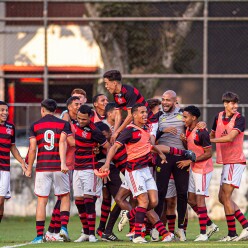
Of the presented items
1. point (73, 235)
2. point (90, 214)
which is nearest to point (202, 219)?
point (90, 214)

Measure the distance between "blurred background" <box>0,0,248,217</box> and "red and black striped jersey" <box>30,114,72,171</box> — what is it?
645 centimetres

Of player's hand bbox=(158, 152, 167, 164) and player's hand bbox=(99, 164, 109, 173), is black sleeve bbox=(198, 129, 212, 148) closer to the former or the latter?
player's hand bbox=(158, 152, 167, 164)

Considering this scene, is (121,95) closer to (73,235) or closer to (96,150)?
(96,150)

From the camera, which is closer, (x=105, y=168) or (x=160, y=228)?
(x=105, y=168)

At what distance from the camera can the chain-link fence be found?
22.5m

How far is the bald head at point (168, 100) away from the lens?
16.5m

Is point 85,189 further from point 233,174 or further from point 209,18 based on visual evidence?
point 209,18

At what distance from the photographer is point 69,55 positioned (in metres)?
23.0

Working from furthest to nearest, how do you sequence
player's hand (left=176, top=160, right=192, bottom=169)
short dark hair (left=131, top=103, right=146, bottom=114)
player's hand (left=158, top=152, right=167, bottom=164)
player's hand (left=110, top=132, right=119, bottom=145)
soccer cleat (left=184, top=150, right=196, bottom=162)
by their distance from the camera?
player's hand (left=176, top=160, right=192, bottom=169) → player's hand (left=110, top=132, right=119, bottom=145) → soccer cleat (left=184, top=150, right=196, bottom=162) → player's hand (left=158, top=152, right=167, bottom=164) → short dark hair (left=131, top=103, right=146, bottom=114)

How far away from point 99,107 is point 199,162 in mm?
1928

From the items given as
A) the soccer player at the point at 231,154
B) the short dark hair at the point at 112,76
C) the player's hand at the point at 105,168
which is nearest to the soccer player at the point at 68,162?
the short dark hair at the point at 112,76

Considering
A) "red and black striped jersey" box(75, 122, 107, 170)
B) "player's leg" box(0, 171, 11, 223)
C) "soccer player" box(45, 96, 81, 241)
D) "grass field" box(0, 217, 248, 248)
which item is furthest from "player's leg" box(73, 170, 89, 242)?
"player's leg" box(0, 171, 11, 223)

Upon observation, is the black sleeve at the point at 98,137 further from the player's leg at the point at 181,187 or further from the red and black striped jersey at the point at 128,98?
the player's leg at the point at 181,187

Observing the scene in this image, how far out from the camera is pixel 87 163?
16.3 m
